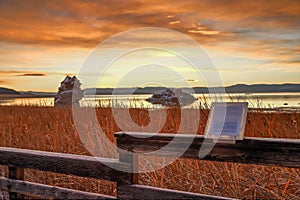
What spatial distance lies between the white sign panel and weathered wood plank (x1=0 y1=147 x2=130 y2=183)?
652 mm

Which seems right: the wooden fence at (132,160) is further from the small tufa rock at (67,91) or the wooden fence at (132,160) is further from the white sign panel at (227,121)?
the small tufa rock at (67,91)

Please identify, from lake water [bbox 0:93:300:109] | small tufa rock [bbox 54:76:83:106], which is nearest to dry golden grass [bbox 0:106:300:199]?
lake water [bbox 0:93:300:109]

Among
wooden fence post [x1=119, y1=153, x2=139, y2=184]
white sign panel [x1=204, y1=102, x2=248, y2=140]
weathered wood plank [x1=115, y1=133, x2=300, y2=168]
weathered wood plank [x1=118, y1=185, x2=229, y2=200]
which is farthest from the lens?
wooden fence post [x1=119, y1=153, x2=139, y2=184]

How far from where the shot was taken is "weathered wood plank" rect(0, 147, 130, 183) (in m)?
2.84

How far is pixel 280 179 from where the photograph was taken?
3738mm

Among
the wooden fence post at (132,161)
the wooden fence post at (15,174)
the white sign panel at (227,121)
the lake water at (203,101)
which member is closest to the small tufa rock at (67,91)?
the lake water at (203,101)

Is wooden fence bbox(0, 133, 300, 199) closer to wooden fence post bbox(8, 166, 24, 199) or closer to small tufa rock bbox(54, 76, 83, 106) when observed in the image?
wooden fence post bbox(8, 166, 24, 199)

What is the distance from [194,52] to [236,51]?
2080mm

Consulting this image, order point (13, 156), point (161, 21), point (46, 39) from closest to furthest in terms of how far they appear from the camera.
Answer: point (13, 156)
point (161, 21)
point (46, 39)

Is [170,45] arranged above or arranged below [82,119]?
above

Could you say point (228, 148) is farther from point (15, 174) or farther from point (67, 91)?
point (67, 91)

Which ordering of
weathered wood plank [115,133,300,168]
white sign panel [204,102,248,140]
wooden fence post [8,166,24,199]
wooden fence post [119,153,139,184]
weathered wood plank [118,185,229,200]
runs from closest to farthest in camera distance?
weathered wood plank [115,133,300,168] → white sign panel [204,102,248,140] → weathered wood plank [118,185,229,200] → wooden fence post [119,153,139,184] → wooden fence post [8,166,24,199]

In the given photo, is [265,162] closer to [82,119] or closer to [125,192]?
[125,192]

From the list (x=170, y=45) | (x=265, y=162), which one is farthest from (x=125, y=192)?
(x=170, y=45)
